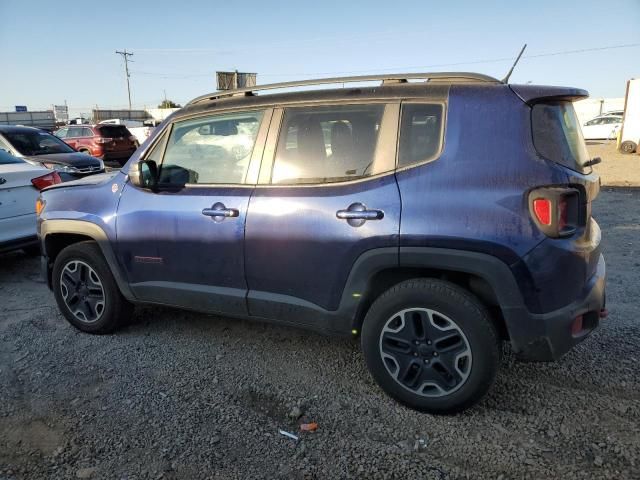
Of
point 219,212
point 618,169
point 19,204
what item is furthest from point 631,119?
point 19,204

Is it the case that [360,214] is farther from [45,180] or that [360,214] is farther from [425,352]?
[45,180]

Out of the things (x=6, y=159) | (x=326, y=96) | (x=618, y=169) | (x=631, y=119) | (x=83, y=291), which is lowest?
(x=83, y=291)

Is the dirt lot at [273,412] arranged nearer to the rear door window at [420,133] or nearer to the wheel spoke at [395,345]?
the wheel spoke at [395,345]

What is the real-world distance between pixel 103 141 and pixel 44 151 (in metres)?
9.38

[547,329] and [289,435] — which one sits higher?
[547,329]

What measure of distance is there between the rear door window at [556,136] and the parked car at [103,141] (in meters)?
18.7

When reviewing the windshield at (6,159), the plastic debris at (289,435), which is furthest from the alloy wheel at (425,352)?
the windshield at (6,159)

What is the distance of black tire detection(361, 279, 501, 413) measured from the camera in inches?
102

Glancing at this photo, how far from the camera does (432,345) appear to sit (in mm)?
2697

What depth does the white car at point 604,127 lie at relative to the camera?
25141 millimetres

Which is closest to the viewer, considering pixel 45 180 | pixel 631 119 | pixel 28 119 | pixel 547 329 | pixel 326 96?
pixel 547 329

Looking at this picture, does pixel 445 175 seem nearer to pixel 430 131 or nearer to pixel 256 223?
pixel 430 131

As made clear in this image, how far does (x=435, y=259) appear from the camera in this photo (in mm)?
2598

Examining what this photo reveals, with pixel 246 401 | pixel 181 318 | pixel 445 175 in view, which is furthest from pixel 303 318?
pixel 181 318
